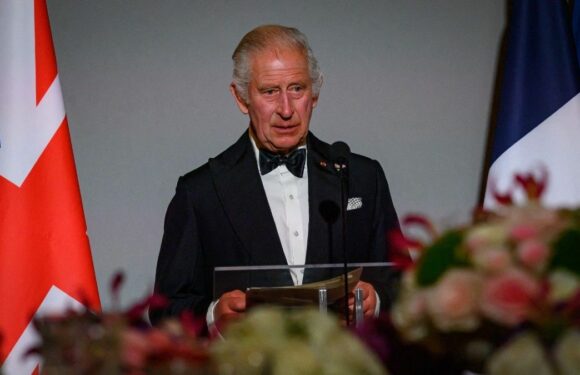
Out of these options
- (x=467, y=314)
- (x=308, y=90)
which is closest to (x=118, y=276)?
(x=467, y=314)

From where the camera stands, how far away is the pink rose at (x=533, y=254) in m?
0.76

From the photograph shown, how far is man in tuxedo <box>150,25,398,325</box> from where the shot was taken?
2.65 m

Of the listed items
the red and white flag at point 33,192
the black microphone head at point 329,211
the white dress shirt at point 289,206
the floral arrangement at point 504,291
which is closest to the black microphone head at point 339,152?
the black microphone head at point 329,211

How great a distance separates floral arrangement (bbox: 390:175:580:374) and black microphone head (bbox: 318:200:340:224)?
1.49m

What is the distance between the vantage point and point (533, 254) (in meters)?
0.76

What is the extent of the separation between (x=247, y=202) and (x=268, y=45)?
0.43 metres

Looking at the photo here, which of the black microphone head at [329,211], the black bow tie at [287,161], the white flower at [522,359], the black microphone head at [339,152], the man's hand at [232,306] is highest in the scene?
the black bow tie at [287,161]

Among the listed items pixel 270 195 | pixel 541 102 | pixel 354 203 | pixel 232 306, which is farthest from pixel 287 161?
pixel 541 102

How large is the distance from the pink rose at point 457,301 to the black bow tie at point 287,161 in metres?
1.97

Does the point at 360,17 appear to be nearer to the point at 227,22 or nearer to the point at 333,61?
the point at 333,61

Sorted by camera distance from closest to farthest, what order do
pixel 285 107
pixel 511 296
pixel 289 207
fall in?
1. pixel 511 296
2. pixel 285 107
3. pixel 289 207

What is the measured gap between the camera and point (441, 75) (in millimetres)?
3549

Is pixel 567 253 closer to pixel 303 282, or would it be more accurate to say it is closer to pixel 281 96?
pixel 303 282

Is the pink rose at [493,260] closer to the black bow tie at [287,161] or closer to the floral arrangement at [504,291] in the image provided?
the floral arrangement at [504,291]
